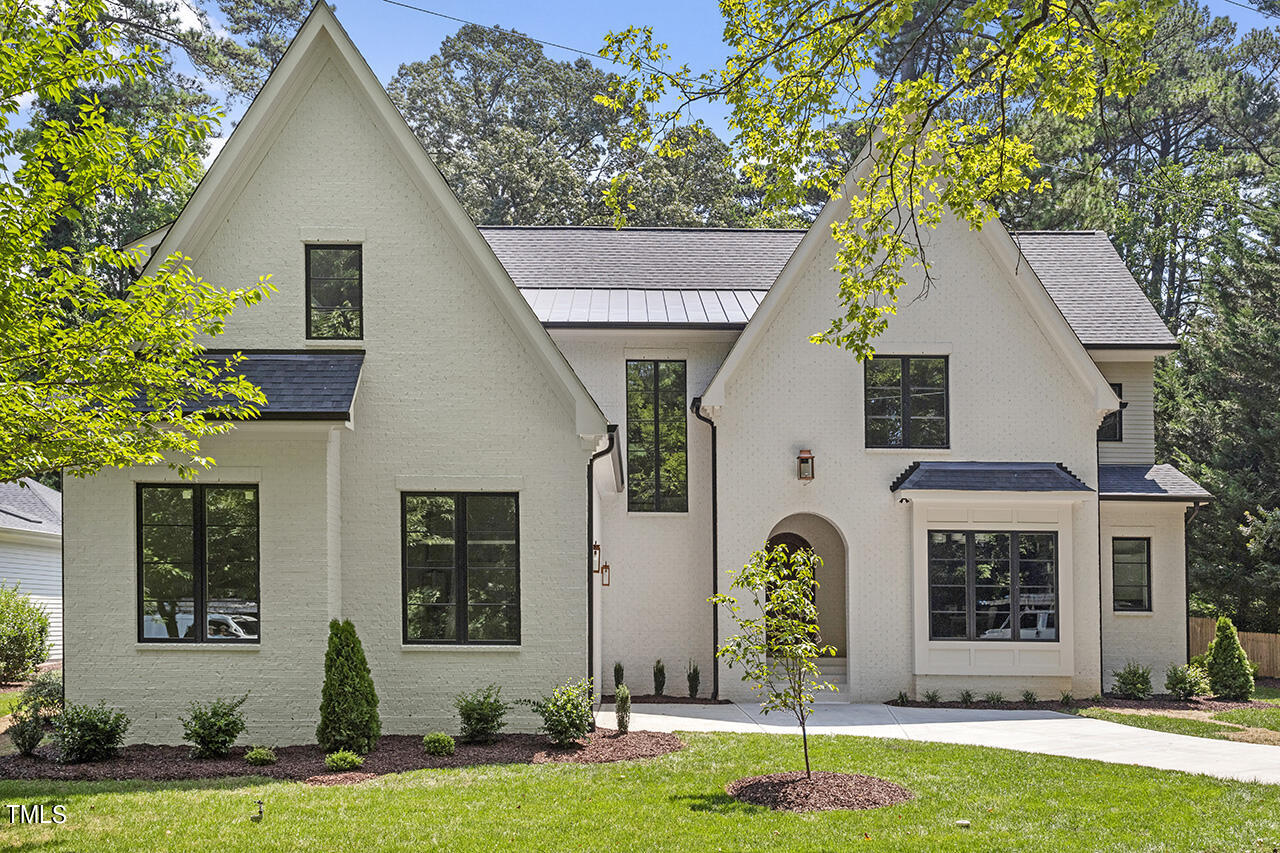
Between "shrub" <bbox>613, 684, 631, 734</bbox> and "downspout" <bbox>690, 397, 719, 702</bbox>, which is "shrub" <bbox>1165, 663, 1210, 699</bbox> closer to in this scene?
"downspout" <bbox>690, 397, 719, 702</bbox>

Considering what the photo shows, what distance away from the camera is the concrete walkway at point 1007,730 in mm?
12148

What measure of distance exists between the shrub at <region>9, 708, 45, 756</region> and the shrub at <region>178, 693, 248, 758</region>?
1.57 m

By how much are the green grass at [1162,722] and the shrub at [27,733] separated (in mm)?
14091

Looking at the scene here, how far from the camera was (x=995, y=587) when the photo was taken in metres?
17.8

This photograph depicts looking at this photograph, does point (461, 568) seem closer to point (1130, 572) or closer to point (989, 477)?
point (989, 477)

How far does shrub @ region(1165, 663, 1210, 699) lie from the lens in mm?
18094

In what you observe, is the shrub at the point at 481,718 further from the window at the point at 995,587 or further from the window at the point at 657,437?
the window at the point at 995,587

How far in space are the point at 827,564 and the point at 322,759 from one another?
11339mm

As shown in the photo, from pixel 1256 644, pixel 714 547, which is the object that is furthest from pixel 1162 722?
pixel 1256 644

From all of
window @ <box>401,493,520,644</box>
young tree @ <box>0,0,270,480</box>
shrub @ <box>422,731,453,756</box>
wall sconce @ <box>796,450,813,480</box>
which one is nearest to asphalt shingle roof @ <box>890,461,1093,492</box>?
wall sconce @ <box>796,450,813,480</box>

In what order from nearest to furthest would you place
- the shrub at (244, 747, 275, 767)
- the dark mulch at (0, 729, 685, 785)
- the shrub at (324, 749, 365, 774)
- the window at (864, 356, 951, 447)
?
the dark mulch at (0, 729, 685, 785) < the shrub at (324, 749, 365, 774) < the shrub at (244, 747, 275, 767) < the window at (864, 356, 951, 447)

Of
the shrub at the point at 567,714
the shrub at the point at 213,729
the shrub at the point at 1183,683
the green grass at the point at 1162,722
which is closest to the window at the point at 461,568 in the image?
the shrub at the point at 567,714

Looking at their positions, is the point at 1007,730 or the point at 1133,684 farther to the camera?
the point at 1133,684

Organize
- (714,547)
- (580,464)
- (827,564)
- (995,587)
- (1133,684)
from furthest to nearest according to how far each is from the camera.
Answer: (827,564), (714,547), (1133,684), (995,587), (580,464)
